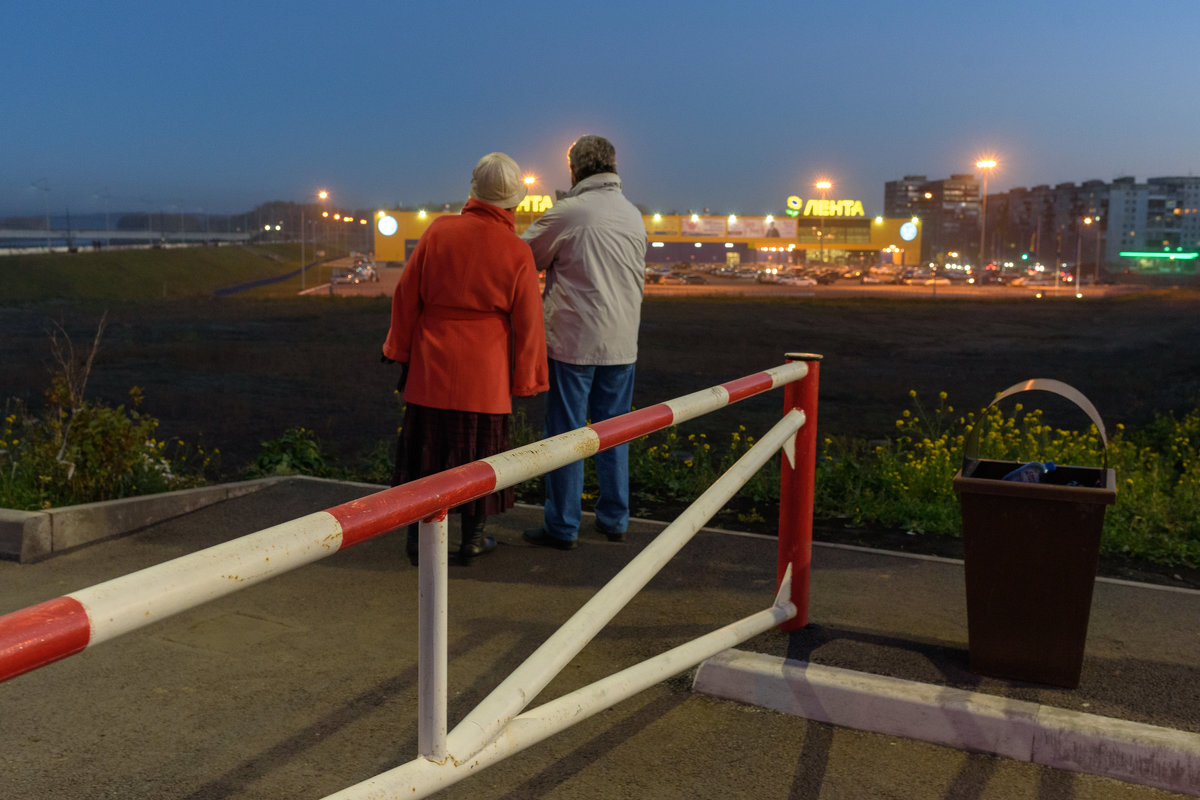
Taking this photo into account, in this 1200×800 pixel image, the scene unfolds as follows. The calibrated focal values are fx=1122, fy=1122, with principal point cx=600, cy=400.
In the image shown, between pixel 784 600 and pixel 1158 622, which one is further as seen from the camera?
pixel 1158 622

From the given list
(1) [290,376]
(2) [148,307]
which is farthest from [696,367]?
(2) [148,307]

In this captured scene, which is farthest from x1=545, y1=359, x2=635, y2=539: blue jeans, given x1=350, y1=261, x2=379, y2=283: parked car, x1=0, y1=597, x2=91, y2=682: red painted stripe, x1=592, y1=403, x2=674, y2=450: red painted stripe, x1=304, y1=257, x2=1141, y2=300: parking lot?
x1=350, y1=261, x2=379, y2=283: parked car

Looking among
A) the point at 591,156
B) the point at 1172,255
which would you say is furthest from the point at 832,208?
the point at 591,156

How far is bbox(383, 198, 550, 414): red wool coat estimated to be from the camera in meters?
5.00

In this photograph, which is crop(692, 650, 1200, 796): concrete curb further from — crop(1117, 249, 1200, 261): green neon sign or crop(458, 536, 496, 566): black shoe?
crop(1117, 249, 1200, 261): green neon sign

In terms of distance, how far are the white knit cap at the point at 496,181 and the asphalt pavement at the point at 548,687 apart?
171cm

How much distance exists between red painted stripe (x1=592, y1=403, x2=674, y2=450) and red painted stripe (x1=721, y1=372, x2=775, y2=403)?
484mm

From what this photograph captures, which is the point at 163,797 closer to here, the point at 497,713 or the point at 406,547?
the point at 497,713

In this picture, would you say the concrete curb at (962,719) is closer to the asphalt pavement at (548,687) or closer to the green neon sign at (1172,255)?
the asphalt pavement at (548,687)

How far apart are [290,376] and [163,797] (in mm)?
16159

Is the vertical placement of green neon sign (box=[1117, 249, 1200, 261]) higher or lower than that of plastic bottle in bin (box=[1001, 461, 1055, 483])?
higher

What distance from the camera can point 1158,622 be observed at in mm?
4527

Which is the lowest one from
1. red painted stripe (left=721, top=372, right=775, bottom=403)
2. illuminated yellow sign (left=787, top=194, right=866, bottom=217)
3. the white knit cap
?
red painted stripe (left=721, top=372, right=775, bottom=403)

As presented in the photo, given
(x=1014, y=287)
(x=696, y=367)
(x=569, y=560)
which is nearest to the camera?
(x=569, y=560)
